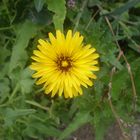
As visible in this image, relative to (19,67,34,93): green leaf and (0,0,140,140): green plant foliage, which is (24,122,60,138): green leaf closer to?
(0,0,140,140): green plant foliage

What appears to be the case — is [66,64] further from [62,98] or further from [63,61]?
Result: [62,98]

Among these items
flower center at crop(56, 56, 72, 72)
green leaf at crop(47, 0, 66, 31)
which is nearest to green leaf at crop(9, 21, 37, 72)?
green leaf at crop(47, 0, 66, 31)

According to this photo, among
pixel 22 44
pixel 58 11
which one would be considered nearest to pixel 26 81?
pixel 22 44

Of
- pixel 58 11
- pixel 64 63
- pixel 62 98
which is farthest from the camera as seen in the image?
pixel 62 98

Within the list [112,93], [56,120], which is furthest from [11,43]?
[112,93]

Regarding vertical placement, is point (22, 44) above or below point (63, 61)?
above

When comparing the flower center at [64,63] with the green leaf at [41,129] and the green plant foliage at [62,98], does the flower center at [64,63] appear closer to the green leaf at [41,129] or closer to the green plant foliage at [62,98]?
the green plant foliage at [62,98]
